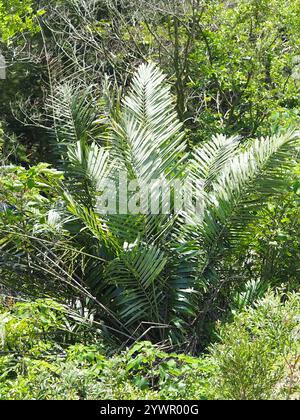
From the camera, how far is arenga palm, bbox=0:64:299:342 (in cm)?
711

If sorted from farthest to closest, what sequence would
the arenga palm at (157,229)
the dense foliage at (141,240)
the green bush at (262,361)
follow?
the arenga palm at (157,229)
the dense foliage at (141,240)
the green bush at (262,361)

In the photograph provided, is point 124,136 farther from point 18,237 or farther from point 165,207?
point 18,237

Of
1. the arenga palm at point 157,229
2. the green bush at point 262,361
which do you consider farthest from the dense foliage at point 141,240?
the green bush at point 262,361

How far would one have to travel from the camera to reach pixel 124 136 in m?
7.41

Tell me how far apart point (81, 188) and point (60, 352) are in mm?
1770

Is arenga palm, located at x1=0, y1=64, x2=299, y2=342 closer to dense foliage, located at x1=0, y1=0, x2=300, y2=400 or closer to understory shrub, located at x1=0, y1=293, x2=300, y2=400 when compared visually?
dense foliage, located at x1=0, y1=0, x2=300, y2=400

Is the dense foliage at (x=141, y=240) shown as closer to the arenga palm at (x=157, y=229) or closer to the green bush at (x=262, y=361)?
the arenga palm at (x=157, y=229)

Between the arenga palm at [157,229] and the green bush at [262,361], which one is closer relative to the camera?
the green bush at [262,361]

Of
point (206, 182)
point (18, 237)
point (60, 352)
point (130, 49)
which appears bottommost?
point (60, 352)

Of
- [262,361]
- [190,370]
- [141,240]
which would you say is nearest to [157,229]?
[141,240]

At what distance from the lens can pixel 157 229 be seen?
7.43m

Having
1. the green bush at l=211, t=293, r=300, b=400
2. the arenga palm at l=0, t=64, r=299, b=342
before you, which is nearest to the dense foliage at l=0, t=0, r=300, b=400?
the arenga palm at l=0, t=64, r=299, b=342

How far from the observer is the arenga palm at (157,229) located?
23.3 ft
